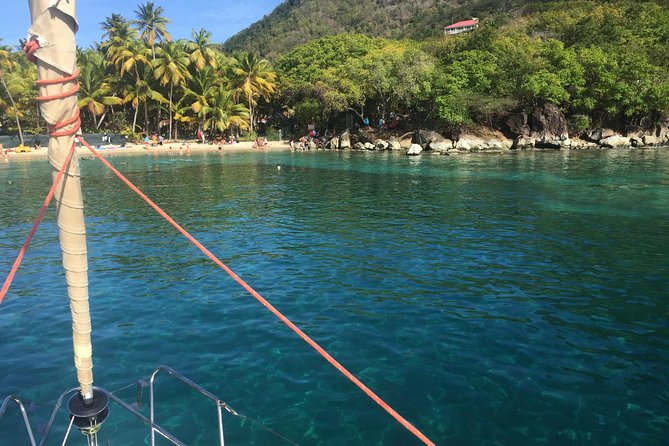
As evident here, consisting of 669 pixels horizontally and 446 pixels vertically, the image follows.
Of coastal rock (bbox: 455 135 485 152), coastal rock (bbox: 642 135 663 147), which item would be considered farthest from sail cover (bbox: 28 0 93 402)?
coastal rock (bbox: 642 135 663 147)

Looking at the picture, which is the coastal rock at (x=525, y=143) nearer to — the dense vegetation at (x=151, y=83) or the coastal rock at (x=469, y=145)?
the coastal rock at (x=469, y=145)

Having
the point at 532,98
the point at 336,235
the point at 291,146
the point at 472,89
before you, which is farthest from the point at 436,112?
the point at 336,235

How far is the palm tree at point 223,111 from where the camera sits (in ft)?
223

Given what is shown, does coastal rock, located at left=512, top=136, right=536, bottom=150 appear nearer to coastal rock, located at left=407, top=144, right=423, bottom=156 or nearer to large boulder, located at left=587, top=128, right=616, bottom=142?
large boulder, located at left=587, top=128, right=616, bottom=142

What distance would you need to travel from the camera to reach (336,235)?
1659 centimetres

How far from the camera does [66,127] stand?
3.74m

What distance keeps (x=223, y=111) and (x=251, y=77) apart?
24.3 feet

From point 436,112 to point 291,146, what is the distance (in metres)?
Result: 20.8

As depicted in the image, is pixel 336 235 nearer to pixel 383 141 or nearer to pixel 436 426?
pixel 436 426

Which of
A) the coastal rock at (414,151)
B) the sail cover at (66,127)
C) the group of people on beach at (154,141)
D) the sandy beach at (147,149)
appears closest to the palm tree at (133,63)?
the group of people on beach at (154,141)

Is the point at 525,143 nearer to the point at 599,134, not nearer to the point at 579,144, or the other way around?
the point at 579,144

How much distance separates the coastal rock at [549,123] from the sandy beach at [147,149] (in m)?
32.9

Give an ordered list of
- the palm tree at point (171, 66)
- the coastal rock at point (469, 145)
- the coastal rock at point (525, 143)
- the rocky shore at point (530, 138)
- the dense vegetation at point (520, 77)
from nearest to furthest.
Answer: the coastal rock at point (469, 145), the dense vegetation at point (520, 77), the rocky shore at point (530, 138), the coastal rock at point (525, 143), the palm tree at point (171, 66)

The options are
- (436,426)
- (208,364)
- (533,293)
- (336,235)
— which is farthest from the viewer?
(336,235)
